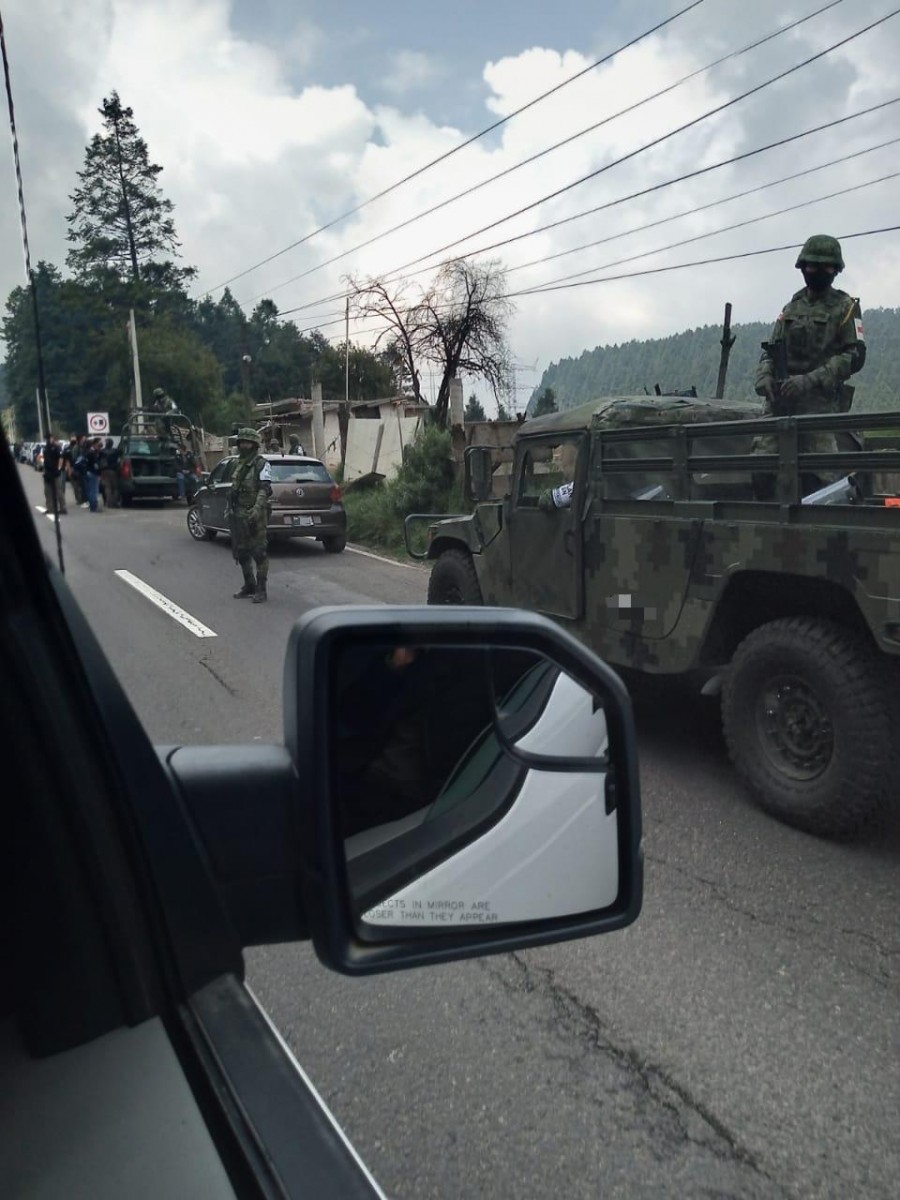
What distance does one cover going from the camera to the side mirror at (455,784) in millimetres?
1209

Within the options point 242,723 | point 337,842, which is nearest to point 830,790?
point 242,723

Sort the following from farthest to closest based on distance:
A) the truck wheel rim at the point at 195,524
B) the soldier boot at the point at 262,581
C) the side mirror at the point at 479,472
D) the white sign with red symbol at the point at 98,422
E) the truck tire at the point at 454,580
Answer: the truck tire at the point at 454,580, the side mirror at the point at 479,472, the truck wheel rim at the point at 195,524, the soldier boot at the point at 262,581, the white sign with red symbol at the point at 98,422

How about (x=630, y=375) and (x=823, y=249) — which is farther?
(x=630, y=375)

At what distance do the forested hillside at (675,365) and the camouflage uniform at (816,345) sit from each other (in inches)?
61.1

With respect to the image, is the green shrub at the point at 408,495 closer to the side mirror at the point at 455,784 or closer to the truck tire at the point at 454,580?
the truck tire at the point at 454,580

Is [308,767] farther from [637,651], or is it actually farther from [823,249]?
[823,249]

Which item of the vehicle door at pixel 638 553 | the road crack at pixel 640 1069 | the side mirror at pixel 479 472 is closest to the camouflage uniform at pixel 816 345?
the vehicle door at pixel 638 553

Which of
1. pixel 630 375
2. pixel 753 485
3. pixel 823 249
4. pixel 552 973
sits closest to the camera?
pixel 552 973

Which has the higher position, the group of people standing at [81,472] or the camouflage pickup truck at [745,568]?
the group of people standing at [81,472]

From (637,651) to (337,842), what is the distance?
421 cm

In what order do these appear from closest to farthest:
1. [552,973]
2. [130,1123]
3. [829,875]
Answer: [130,1123] < [552,973] < [829,875]

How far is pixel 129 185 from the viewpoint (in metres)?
1.65

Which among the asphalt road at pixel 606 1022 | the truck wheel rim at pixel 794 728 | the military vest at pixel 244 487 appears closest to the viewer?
the asphalt road at pixel 606 1022

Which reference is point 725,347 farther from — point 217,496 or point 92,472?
point 92,472
